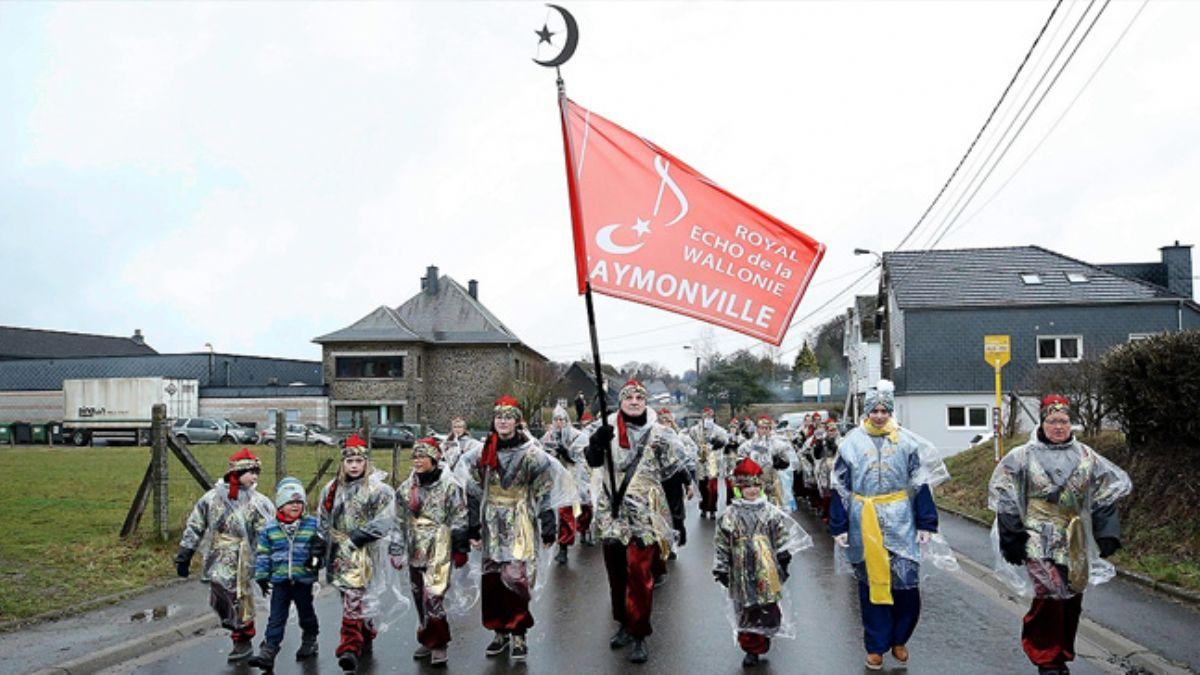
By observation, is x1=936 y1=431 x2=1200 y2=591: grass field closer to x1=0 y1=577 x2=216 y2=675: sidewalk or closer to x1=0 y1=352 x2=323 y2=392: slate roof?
x1=0 y1=577 x2=216 y2=675: sidewalk

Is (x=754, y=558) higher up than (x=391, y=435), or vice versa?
(x=754, y=558)

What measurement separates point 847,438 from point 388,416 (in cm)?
5021

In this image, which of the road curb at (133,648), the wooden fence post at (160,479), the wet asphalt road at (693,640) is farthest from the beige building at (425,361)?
the road curb at (133,648)

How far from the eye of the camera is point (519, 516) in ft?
23.6

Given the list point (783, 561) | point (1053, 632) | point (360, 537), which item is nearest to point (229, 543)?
point (360, 537)

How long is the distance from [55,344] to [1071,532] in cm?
10417

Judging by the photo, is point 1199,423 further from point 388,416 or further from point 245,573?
point 388,416

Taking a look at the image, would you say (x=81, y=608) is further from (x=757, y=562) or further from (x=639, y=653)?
(x=757, y=562)

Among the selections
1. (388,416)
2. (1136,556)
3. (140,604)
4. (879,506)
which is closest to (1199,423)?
(1136,556)

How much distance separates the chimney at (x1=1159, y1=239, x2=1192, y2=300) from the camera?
125 ft

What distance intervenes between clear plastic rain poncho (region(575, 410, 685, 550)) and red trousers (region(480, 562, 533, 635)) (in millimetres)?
708

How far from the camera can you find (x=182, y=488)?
1781 cm

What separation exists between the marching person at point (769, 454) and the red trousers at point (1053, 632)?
739 centimetres

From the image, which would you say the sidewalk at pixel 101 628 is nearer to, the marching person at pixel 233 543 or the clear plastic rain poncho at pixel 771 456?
the marching person at pixel 233 543
